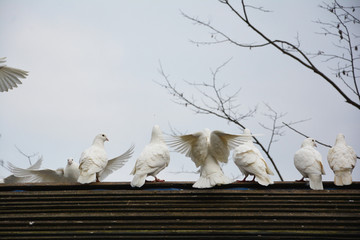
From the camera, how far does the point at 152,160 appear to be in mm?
8336

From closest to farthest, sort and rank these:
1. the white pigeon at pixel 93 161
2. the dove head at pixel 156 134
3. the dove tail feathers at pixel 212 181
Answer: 1. the dove tail feathers at pixel 212 181
2. the white pigeon at pixel 93 161
3. the dove head at pixel 156 134

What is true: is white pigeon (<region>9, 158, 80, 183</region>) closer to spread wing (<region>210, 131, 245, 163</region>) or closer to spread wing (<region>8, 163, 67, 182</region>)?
spread wing (<region>8, 163, 67, 182</region>)

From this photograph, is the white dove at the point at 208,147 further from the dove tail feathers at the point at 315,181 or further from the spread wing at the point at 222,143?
the dove tail feathers at the point at 315,181

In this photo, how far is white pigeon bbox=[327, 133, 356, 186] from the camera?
791 cm

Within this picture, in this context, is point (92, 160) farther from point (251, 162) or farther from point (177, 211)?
point (177, 211)

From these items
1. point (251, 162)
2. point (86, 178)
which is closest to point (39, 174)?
point (86, 178)

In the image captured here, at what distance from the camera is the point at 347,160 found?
27.3 feet

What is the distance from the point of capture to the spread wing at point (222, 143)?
25.8 feet

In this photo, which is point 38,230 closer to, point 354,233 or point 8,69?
point 354,233

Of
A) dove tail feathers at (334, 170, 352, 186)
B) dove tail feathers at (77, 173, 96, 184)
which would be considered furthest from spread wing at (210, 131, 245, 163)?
dove tail feathers at (77, 173, 96, 184)

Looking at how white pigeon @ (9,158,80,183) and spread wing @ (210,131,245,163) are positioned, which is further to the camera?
white pigeon @ (9,158,80,183)

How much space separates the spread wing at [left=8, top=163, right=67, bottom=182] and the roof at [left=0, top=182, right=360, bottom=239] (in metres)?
2.34

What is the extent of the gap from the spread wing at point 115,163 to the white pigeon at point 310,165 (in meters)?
2.69

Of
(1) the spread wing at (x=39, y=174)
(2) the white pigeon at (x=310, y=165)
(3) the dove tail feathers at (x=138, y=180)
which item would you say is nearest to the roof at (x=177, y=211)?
(3) the dove tail feathers at (x=138, y=180)
